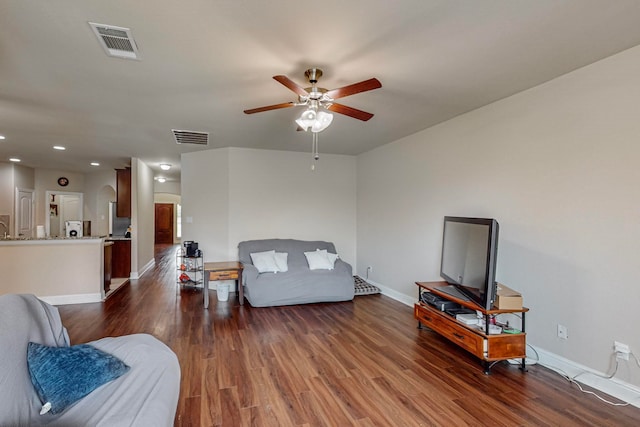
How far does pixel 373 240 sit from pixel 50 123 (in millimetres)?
5044

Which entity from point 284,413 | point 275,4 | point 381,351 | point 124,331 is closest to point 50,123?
point 124,331

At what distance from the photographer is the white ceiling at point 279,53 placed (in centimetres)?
187

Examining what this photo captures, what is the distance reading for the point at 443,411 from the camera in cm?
219

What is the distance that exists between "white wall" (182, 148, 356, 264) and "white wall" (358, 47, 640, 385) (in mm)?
2555

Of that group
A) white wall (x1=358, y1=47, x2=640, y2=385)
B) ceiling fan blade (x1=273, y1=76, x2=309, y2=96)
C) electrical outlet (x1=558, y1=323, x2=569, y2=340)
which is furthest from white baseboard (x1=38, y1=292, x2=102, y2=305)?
electrical outlet (x1=558, y1=323, x2=569, y2=340)

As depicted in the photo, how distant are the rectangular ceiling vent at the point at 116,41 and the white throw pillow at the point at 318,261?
3.58 m

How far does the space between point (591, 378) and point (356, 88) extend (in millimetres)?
2946

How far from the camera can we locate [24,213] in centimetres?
763

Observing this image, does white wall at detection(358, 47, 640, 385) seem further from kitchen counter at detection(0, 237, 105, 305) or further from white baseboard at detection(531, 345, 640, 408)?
kitchen counter at detection(0, 237, 105, 305)

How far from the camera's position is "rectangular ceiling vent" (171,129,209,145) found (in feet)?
14.7

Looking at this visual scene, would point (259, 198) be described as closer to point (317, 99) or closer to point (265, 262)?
point (265, 262)

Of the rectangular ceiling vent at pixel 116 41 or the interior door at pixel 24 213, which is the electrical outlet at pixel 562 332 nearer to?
the rectangular ceiling vent at pixel 116 41

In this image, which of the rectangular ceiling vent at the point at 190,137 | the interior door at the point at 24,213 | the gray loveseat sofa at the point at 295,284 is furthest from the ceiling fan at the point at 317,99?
the interior door at the point at 24,213

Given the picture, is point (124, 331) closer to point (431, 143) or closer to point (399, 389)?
point (399, 389)
